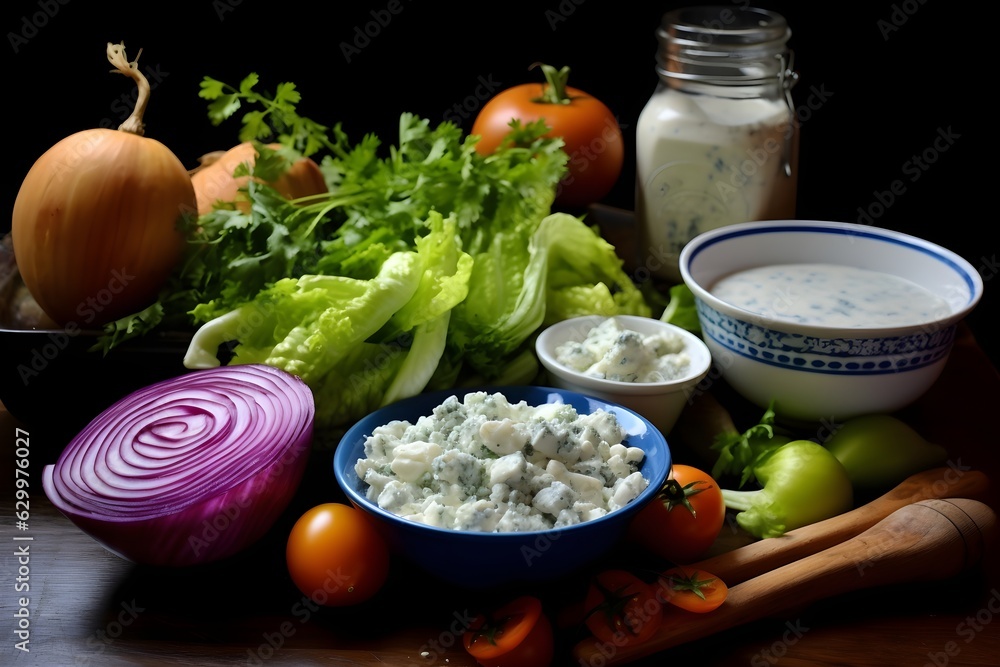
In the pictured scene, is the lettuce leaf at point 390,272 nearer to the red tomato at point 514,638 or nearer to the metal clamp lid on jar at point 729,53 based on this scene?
the metal clamp lid on jar at point 729,53

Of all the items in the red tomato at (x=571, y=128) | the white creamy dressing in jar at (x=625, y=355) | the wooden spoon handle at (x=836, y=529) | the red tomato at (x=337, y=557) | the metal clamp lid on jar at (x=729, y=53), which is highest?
the metal clamp lid on jar at (x=729, y=53)

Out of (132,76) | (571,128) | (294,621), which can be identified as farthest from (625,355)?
(132,76)

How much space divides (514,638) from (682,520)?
0.36 metres

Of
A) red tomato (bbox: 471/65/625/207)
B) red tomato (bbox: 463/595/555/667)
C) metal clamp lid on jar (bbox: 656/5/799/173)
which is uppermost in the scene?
metal clamp lid on jar (bbox: 656/5/799/173)

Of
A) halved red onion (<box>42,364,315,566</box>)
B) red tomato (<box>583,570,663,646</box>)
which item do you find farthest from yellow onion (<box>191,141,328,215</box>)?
red tomato (<box>583,570,663,646</box>)

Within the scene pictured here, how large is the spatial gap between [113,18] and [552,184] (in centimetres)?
127

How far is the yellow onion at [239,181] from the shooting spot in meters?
2.27

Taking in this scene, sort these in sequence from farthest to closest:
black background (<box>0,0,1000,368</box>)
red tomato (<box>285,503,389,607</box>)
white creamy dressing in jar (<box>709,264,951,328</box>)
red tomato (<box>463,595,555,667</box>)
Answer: black background (<box>0,0,1000,368</box>)
white creamy dressing in jar (<box>709,264,951,328</box>)
red tomato (<box>285,503,389,607</box>)
red tomato (<box>463,595,555,667</box>)

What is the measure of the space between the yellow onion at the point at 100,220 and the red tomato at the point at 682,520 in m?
1.10

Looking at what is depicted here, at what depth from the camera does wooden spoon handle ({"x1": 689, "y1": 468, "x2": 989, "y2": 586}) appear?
1621 millimetres

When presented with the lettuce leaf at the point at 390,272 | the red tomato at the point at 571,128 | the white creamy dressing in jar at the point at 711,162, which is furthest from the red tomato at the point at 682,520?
the red tomato at the point at 571,128

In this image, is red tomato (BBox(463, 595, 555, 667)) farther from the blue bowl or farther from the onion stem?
the onion stem

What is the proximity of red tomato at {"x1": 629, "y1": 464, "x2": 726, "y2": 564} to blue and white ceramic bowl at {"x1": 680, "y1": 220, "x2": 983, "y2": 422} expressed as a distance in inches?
14.9

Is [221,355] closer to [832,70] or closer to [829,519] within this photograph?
[829,519]
